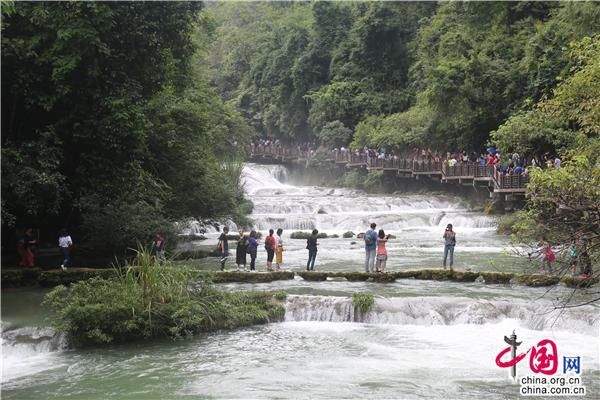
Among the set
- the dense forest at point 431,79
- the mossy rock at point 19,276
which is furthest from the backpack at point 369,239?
the mossy rock at point 19,276

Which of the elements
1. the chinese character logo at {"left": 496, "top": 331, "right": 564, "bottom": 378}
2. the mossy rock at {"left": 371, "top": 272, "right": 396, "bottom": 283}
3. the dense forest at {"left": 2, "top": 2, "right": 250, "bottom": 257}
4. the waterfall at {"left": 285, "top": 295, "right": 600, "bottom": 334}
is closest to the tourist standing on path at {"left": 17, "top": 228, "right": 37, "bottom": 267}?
the dense forest at {"left": 2, "top": 2, "right": 250, "bottom": 257}

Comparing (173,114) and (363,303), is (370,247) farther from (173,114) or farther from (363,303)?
(173,114)

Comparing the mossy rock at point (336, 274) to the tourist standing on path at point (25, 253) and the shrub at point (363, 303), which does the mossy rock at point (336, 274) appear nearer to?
the shrub at point (363, 303)

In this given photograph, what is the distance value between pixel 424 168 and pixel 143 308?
95.2ft

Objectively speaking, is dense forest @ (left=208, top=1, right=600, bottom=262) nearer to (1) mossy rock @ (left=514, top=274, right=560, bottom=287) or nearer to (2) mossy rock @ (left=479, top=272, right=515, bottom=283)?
(1) mossy rock @ (left=514, top=274, right=560, bottom=287)

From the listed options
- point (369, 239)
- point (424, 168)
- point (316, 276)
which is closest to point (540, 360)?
point (369, 239)

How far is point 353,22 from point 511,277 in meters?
50.7

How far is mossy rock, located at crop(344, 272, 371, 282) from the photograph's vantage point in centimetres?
1831

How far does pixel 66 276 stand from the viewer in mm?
18000

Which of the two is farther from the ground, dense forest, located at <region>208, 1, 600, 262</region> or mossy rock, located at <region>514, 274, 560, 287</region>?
dense forest, located at <region>208, 1, 600, 262</region>

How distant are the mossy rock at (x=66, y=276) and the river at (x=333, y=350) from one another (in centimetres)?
75

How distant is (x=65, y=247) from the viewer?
61.7 ft

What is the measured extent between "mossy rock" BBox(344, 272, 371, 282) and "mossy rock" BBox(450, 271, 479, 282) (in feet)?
7.43

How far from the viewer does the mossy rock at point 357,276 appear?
60.1ft
